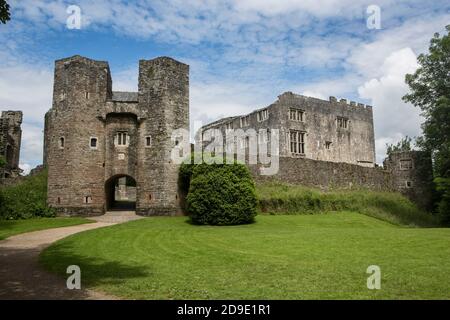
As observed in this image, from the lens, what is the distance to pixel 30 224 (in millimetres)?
23781

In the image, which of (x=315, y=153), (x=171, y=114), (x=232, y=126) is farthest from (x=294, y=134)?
(x=171, y=114)

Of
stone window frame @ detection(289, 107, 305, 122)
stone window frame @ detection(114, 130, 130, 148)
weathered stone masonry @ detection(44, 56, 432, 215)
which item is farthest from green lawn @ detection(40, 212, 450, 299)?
stone window frame @ detection(289, 107, 305, 122)

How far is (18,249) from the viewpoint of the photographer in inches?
584

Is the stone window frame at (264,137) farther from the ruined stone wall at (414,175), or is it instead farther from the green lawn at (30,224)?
the green lawn at (30,224)

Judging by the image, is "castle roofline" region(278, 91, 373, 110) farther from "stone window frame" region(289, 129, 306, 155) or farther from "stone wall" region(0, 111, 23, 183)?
"stone wall" region(0, 111, 23, 183)

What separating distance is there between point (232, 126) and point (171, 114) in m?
17.6

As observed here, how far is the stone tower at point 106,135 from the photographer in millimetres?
29219

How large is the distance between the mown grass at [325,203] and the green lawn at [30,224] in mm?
13041

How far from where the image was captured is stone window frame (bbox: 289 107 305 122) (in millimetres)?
41206

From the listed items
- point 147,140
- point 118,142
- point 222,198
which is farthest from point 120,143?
point 222,198

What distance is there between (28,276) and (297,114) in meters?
35.3

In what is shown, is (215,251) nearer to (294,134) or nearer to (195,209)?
(195,209)

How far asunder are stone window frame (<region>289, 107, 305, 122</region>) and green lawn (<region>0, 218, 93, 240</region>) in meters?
24.4

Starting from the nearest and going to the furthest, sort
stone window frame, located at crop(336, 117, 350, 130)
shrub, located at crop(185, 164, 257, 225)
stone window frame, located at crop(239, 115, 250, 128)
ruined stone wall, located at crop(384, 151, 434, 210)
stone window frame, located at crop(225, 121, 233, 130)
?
1. shrub, located at crop(185, 164, 257, 225)
2. ruined stone wall, located at crop(384, 151, 434, 210)
3. stone window frame, located at crop(239, 115, 250, 128)
4. stone window frame, located at crop(336, 117, 350, 130)
5. stone window frame, located at crop(225, 121, 233, 130)
